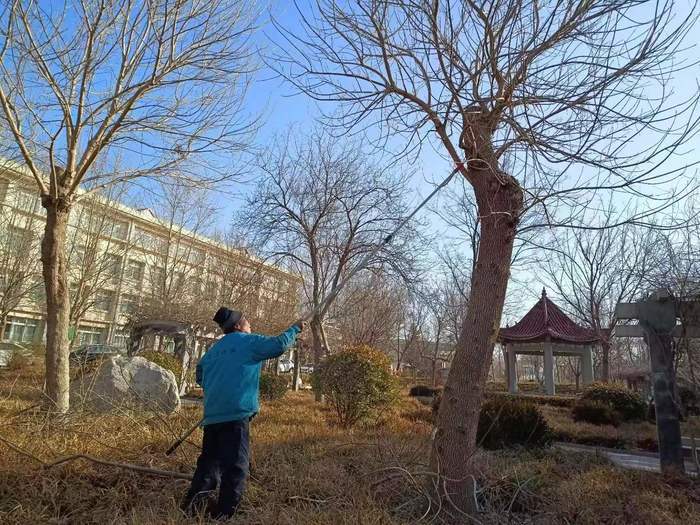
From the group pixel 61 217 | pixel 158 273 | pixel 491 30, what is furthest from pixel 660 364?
pixel 158 273

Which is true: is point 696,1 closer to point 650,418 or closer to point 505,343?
point 650,418

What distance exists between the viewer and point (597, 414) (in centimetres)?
1131

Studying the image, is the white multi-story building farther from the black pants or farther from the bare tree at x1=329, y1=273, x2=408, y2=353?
the black pants

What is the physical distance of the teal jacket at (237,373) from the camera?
11.0 ft

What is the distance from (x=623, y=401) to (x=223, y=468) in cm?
1208

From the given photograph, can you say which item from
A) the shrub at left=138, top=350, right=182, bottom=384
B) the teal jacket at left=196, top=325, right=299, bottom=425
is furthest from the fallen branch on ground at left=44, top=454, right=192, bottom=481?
the shrub at left=138, top=350, right=182, bottom=384

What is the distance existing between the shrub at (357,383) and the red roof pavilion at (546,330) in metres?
9.93

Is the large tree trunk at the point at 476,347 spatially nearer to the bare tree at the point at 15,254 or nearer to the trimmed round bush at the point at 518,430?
the trimmed round bush at the point at 518,430

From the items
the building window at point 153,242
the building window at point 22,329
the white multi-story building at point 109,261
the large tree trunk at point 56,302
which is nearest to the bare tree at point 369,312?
the white multi-story building at point 109,261

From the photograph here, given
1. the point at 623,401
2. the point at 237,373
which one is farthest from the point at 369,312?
the point at 237,373

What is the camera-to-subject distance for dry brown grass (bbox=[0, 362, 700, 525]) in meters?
3.18

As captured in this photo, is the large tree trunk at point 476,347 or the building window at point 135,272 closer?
the large tree trunk at point 476,347

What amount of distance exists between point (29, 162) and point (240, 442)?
545 centimetres

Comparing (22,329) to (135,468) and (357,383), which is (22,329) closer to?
(357,383)
